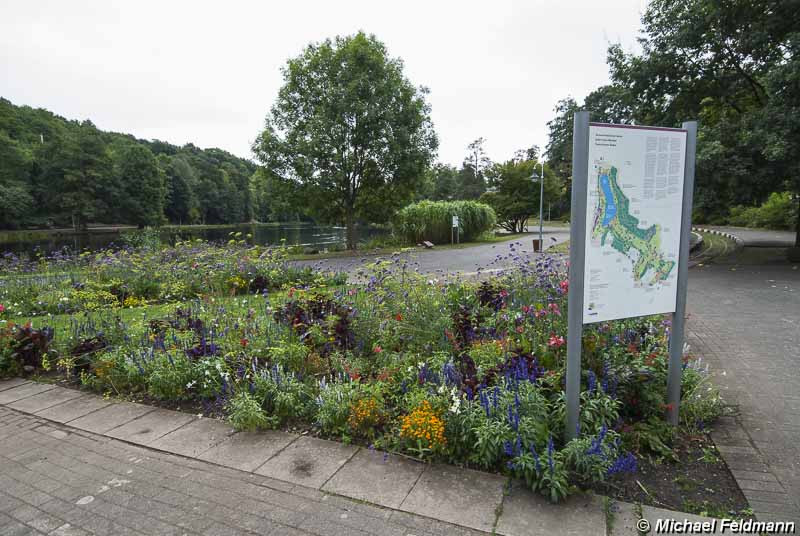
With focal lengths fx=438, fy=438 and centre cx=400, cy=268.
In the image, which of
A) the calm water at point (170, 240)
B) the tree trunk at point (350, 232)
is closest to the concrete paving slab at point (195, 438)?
the calm water at point (170, 240)

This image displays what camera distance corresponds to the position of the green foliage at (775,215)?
27.3 metres

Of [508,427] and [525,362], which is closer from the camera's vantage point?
[508,427]

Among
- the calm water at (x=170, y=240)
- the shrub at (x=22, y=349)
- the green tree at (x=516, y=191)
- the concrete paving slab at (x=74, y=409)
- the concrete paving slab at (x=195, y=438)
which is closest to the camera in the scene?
the concrete paving slab at (x=195, y=438)

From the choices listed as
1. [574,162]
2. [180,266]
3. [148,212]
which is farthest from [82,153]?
[574,162]

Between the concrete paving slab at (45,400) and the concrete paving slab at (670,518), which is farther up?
the concrete paving slab at (670,518)

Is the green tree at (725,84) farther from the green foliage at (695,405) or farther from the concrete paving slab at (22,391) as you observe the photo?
the concrete paving slab at (22,391)

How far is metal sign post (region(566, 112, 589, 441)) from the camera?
2.46 m

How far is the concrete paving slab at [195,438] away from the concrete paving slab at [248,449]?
0.07 meters

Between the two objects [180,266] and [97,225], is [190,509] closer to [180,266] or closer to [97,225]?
[180,266]

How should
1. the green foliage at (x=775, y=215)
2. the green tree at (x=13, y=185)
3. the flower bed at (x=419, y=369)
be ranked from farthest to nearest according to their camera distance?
1. the green tree at (x=13, y=185)
2. the green foliage at (x=775, y=215)
3. the flower bed at (x=419, y=369)

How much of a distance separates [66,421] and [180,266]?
19.5 ft

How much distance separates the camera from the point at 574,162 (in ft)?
8.13

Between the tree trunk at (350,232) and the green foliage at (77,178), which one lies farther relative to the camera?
the green foliage at (77,178)

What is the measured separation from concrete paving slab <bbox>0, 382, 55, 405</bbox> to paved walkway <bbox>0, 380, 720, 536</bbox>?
83 centimetres
